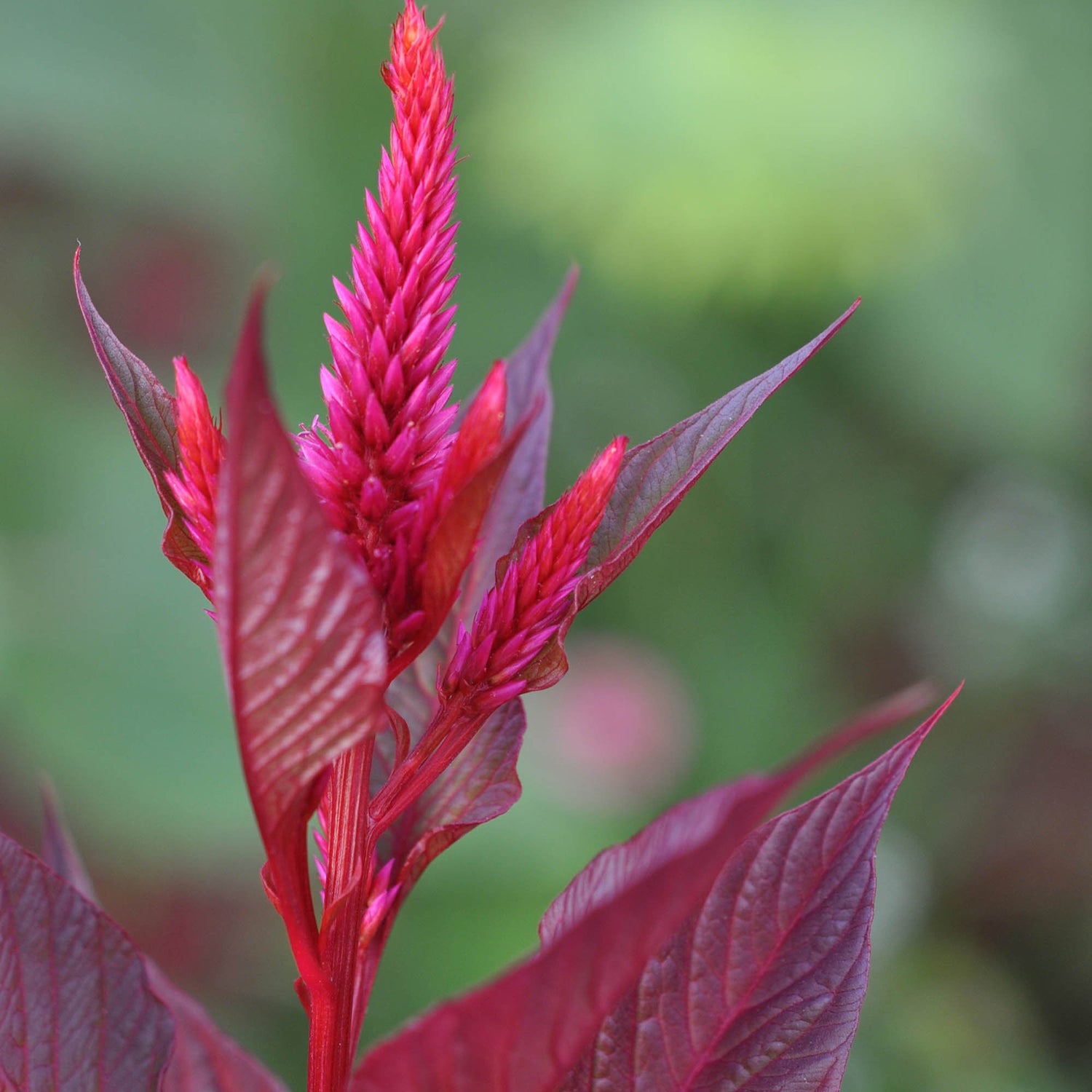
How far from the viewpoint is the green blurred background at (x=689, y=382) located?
5.48ft

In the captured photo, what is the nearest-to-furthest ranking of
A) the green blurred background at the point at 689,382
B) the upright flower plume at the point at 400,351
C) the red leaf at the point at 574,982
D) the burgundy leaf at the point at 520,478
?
the red leaf at the point at 574,982 → the upright flower plume at the point at 400,351 → the burgundy leaf at the point at 520,478 → the green blurred background at the point at 689,382

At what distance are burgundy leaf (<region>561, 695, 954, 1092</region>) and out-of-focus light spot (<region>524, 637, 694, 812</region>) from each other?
128 cm

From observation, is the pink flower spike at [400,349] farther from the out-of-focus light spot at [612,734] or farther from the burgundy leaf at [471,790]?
the out-of-focus light spot at [612,734]

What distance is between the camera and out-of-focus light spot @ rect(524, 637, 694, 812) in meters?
1.70

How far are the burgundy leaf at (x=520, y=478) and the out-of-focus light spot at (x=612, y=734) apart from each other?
3.94 ft

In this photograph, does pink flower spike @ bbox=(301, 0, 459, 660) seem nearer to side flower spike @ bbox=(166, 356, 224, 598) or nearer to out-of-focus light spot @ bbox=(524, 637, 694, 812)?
side flower spike @ bbox=(166, 356, 224, 598)

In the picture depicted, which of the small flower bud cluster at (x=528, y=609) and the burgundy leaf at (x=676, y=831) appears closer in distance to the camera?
the burgundy leaf at (x=676, y=831)

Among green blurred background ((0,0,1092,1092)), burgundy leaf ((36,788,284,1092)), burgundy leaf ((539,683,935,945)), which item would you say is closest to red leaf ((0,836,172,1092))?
burgundy leaf ((36,788,284,1092))

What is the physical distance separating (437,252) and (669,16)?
2090 mm

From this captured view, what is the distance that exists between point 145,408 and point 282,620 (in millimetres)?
155

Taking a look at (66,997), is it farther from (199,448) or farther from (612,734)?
(612,734)

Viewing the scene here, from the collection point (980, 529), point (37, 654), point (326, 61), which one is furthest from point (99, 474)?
point (980, 529)

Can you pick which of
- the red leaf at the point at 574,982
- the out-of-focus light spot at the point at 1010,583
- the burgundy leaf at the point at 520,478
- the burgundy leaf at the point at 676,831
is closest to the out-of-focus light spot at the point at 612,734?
the out-of-focus light spot at the point at 1010,583

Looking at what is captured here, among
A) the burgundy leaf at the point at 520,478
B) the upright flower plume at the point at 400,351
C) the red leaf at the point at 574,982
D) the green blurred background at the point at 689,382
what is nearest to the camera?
the red leaf at the point at 574,982
